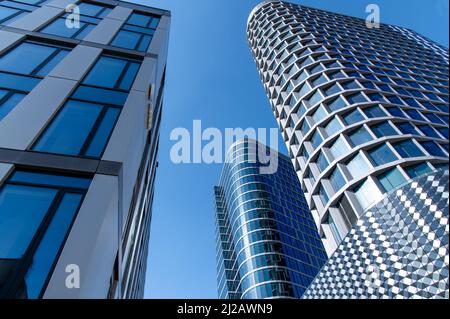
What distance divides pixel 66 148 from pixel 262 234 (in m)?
46.6

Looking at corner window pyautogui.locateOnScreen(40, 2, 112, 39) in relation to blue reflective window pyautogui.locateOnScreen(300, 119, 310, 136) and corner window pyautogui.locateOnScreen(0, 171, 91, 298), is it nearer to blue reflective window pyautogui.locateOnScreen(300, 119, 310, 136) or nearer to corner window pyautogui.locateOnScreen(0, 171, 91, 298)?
corner window pyautogui.locateOnScreen(0, 171, 91, 298)

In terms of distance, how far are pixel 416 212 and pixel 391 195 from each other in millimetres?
2257

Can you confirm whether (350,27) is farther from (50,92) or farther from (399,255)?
Result: (50,92)

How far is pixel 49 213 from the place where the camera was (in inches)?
247

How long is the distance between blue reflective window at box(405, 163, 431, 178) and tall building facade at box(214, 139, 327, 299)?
30.8 meters

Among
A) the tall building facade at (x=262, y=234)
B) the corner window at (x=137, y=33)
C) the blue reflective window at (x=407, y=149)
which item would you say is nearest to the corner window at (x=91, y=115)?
the corner window at (x=137, y=33)

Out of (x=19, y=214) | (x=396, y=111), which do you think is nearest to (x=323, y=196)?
(x=396, y=111)

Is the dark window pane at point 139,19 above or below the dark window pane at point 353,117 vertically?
above

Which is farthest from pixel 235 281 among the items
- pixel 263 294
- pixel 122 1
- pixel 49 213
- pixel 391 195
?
pixel 49 213

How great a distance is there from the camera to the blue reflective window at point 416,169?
16817 mm

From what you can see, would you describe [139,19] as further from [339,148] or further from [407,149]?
[407,149]

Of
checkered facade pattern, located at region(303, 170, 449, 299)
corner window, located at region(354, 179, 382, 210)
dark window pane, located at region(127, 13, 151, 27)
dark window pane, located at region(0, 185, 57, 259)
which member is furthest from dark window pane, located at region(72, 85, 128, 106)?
corner window, located at region(354, 179, 382, 210)

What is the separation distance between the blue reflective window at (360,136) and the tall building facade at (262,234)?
2887 cm

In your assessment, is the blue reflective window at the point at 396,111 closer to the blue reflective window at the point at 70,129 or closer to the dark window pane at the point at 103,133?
the dark window pane at the point at 103,133
